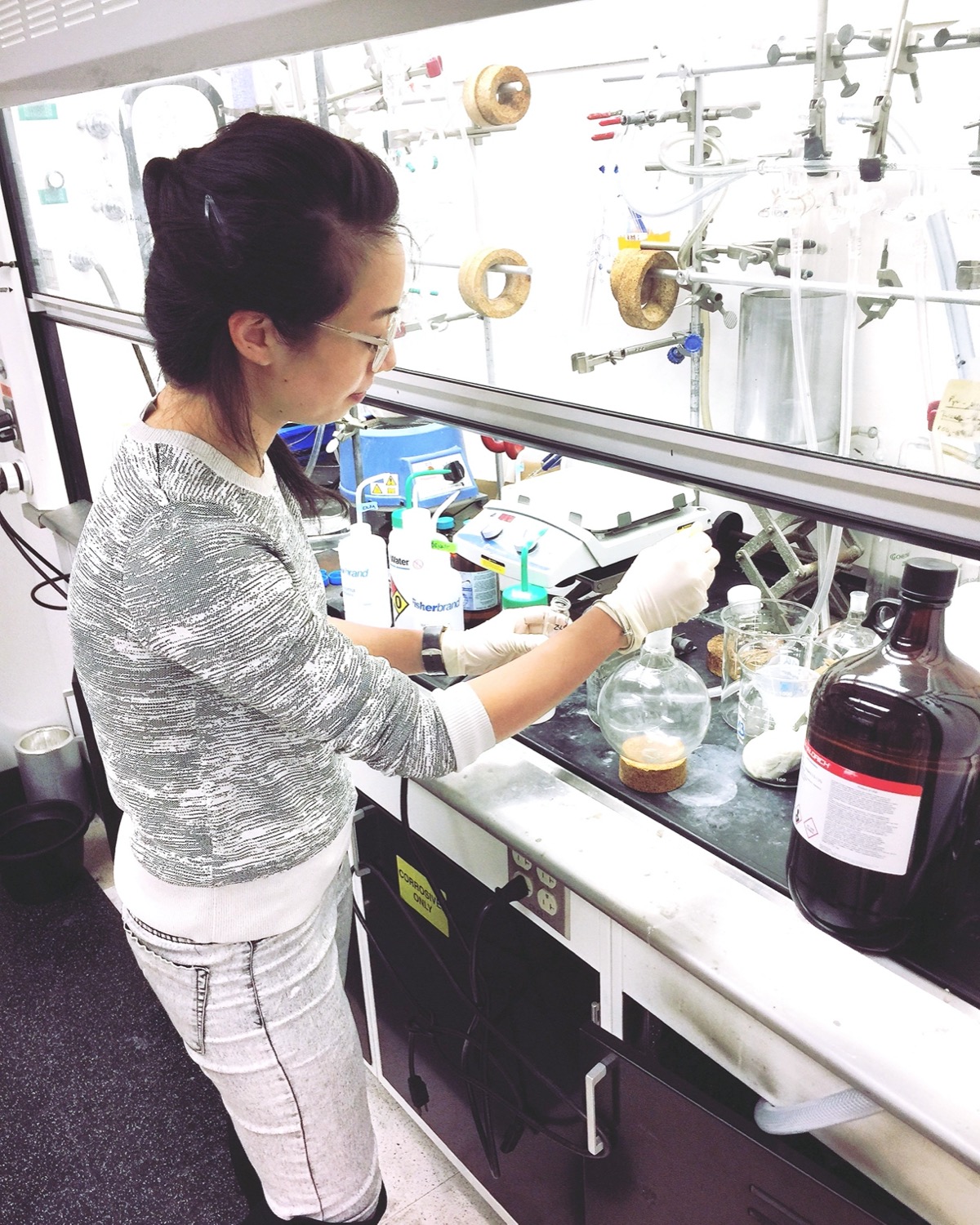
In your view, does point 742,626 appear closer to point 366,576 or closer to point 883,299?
point 883,299

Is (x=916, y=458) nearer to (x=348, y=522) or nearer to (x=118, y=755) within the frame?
(x=118, y=755)

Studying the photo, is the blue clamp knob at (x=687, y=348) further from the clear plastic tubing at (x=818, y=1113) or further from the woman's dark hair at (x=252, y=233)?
the clear plastic tubing at (x=818, y=1113)

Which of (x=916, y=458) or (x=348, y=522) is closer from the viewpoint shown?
(x=916, y=458)

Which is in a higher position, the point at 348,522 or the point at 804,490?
the point at 804,490

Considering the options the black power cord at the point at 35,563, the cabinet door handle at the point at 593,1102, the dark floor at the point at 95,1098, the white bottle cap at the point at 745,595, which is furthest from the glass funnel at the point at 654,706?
the black power cord at the point at 35,563

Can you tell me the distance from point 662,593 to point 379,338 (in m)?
0.47

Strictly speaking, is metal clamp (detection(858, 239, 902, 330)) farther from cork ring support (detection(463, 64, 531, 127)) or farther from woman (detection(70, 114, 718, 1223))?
cork ring support (detection(463, 64, 531, 127))

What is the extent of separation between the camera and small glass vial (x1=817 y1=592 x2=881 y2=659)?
4.63 ft

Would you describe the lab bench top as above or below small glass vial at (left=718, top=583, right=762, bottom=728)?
below

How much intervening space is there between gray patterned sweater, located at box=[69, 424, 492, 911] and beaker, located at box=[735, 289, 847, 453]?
61 centimetres

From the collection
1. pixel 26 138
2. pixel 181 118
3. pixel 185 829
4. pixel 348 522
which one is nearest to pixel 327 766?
pixel 185 829

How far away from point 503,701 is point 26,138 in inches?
76.9

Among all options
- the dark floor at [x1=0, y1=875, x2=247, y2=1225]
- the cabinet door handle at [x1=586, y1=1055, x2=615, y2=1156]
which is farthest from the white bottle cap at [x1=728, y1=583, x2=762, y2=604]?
the dark floor at [x1=0, y1=875, x2=247, y2=1225]

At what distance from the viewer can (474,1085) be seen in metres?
1.49
